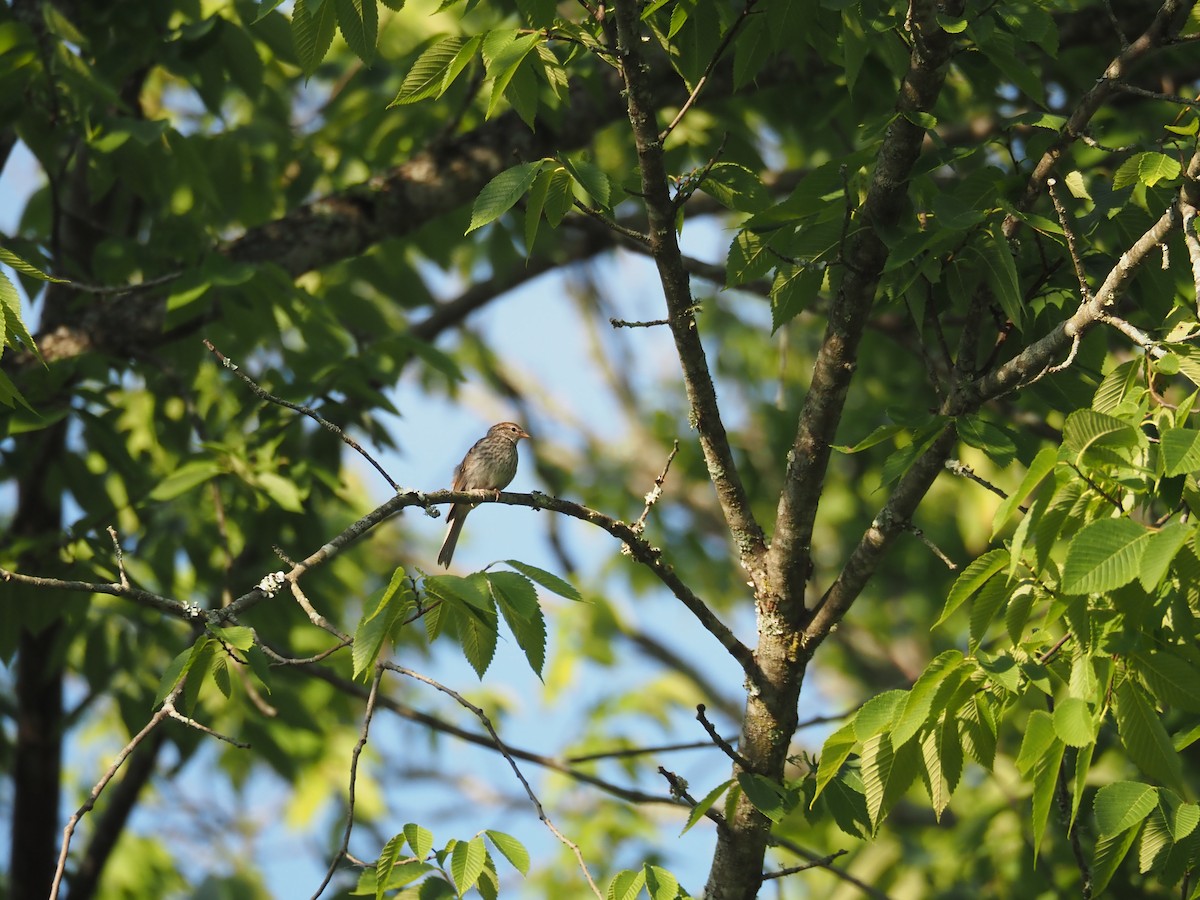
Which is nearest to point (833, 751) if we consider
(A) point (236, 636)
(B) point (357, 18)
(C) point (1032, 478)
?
(C) point (1032, 478)

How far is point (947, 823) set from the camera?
380 inches

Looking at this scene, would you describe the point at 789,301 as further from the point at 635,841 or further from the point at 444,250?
the point at 635,841

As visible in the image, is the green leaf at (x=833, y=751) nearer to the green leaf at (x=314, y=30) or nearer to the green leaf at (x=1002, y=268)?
the green leaf at (x=1002, y=268)

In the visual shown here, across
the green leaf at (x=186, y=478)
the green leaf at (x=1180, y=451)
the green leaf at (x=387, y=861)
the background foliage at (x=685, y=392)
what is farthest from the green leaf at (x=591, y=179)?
the green leaf at (x=186, y=478)

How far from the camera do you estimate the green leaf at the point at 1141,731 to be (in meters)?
2.69

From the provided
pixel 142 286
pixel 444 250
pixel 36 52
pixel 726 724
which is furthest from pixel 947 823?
pixel 36 52

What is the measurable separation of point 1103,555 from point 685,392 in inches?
148

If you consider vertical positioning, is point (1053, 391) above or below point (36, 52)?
below

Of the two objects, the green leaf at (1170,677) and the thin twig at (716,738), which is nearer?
the green leaf at (1170,677)

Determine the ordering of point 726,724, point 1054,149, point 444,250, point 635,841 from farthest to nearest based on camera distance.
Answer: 1. point 726,724
2. point 635,841
3. point 444,250
4. point 1054,149

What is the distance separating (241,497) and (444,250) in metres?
2.16

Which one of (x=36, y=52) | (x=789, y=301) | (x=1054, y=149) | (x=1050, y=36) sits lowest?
(x=789, y=301)

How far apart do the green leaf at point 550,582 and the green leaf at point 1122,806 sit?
1.28 metres

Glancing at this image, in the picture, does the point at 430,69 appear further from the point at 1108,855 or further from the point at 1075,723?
the point at 1108,855
